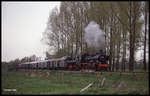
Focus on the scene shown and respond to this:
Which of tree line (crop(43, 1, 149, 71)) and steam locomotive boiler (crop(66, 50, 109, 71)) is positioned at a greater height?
tree line (crop(43, 1, 149, 71))

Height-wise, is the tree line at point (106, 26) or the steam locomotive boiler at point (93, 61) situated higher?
the tree line at point (106, 26)

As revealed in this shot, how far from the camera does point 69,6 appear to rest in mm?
23031

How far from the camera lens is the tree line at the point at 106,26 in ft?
58.7

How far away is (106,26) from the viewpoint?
21078mm

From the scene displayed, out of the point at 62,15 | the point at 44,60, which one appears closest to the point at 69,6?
A: the point at 62,15

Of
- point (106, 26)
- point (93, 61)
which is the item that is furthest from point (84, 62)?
point (106, 26)

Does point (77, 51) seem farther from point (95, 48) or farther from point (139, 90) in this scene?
point (139, 90)

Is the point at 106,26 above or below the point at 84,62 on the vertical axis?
above

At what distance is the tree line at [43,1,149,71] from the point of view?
58.7 feet

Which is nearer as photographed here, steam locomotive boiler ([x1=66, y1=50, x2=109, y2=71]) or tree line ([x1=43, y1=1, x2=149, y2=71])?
tree line ([x1=43, y1=1, x2=149, y2=71])

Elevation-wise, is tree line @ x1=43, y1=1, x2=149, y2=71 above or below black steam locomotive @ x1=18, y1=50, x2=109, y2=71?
above

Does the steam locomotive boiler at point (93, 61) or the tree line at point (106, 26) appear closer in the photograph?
the tree line at point (106, 26)

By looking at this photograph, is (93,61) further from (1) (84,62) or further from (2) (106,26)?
(2) (106,26)

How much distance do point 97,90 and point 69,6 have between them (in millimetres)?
13211
